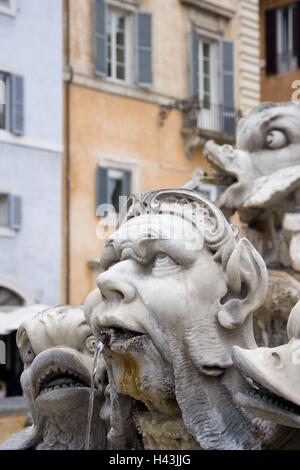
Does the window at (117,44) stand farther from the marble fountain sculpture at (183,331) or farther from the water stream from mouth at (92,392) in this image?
the marble fountain sculpture at (183,331)

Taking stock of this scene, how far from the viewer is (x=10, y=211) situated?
46.3 ft

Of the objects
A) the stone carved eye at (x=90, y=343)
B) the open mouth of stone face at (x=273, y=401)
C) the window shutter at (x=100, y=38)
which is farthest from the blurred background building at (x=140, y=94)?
the open mouth of stone face at (x=273, y=401)

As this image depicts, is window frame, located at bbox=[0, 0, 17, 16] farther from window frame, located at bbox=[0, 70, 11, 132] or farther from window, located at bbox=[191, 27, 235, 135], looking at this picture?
window, located at bbox=[191, 27, 235, 135]

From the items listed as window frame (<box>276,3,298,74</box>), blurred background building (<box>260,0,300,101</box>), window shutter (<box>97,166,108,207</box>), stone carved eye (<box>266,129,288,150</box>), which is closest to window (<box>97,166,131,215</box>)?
window shutter (<box>97,166,108,207</box>)

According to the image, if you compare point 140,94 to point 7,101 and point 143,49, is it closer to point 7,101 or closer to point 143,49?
point 143,49

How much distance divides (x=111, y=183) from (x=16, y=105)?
7.67 ft

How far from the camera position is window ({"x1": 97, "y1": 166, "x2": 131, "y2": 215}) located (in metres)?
15.1

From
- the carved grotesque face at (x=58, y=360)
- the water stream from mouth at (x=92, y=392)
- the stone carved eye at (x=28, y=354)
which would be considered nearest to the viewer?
the water stream from mouth at (x=92, y=392)

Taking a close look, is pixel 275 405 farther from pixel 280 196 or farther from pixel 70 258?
pixel 70 258

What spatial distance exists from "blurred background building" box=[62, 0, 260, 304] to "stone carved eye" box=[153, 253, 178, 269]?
11.8 meters

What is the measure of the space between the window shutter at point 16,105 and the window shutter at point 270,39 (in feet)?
24.8

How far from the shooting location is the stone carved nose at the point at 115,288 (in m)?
2.24

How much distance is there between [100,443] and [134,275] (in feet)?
2.37

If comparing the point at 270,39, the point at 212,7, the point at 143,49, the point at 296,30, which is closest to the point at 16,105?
the point at 143,49
